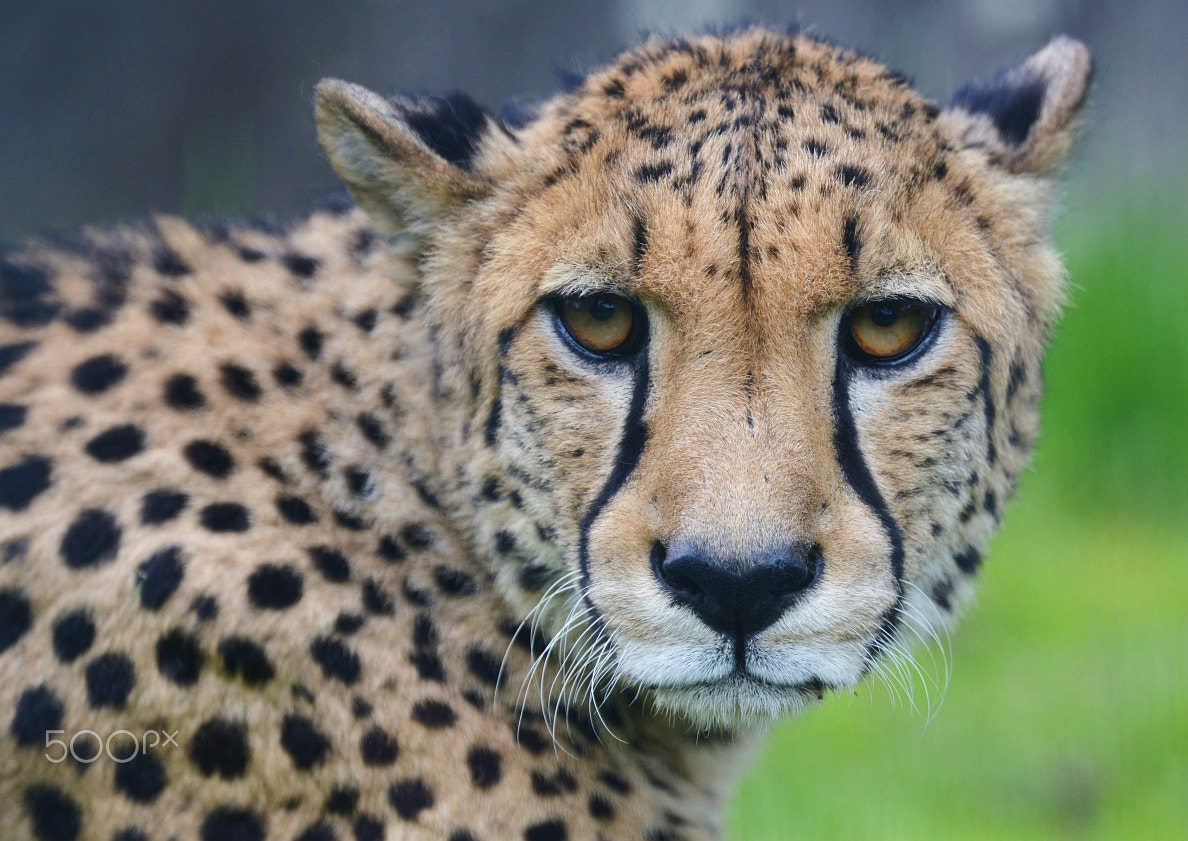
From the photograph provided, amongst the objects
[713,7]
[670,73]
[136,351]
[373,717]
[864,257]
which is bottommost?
[373,717]

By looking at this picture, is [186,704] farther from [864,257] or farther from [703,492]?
[864,257]

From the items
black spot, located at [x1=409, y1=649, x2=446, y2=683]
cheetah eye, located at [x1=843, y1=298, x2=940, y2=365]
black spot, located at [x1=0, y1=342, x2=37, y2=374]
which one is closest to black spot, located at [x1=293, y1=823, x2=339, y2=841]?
black spot, located at [x1=409, y1=649, x2=446, y2=683]

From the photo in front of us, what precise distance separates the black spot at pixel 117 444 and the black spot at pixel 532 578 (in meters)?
0.58

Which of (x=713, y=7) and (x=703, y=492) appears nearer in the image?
(x=703, y=492)

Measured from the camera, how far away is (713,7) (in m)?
5.23

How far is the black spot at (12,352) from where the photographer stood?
2.00 m

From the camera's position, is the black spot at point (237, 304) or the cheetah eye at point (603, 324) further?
the black spot at point (237, 304)

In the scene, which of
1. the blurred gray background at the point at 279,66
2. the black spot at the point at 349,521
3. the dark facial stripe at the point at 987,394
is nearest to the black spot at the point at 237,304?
the black spot at the point at 349,521

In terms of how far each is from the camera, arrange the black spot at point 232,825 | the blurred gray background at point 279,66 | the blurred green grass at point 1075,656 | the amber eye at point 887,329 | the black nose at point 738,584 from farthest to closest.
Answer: the blurred gray background at point 279,66 < the blurred green grass at point 1075,656 < the amber eye at point 887,329 < the black spot at point 232,825 < the black nose at point 738,584

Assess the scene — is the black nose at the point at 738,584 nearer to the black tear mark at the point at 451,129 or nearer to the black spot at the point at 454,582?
the black spot at the point at 454,582

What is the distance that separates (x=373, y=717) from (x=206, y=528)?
1.16 feet

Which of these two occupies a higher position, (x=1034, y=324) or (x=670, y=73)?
(x=670, y=73)

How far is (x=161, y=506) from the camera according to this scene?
1.86 meters

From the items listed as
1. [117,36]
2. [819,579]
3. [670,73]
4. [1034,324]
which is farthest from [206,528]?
[117,36]
